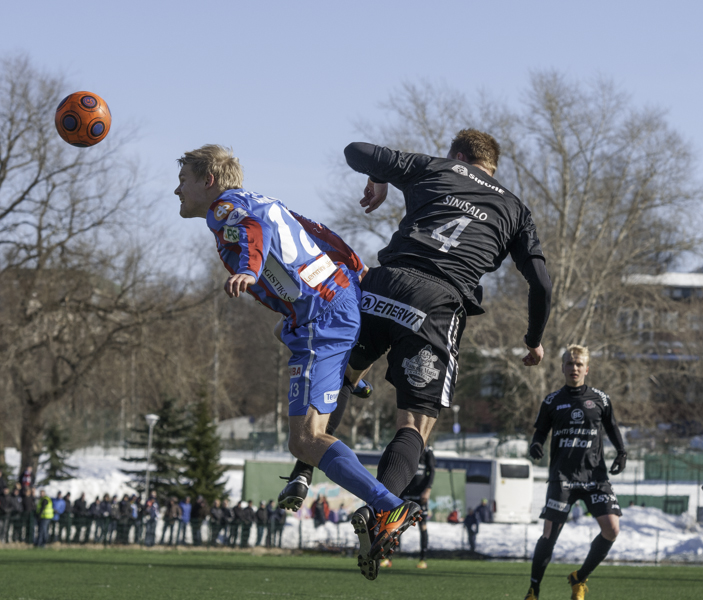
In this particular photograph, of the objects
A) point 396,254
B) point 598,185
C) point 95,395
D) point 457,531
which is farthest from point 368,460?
point 396,254

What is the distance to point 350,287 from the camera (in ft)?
15.3

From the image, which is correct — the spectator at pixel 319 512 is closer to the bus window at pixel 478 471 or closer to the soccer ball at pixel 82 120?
the bus window at pixel 478 471

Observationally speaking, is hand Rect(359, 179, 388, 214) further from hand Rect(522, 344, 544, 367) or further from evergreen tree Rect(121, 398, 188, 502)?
evergreen tree Rect(121, 398, 188, 502)

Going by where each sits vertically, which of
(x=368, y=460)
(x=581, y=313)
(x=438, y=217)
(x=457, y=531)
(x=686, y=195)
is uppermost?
(x=686, y=195)

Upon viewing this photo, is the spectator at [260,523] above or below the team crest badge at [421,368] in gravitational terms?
below

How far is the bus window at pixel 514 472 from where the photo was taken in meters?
34.0

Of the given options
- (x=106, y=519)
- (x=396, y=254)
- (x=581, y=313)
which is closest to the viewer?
(x=396, y=254)

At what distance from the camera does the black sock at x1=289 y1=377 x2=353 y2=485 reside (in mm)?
4848

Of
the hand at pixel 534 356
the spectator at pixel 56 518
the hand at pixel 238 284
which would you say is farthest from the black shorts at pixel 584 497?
the spectator at pixel 56 518

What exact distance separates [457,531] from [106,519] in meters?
10.8

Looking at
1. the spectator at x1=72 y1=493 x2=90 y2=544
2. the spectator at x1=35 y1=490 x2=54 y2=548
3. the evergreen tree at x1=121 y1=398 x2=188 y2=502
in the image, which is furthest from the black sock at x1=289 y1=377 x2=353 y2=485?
the evergreen tree at x1=121 y1=398 x2=188 y2=502

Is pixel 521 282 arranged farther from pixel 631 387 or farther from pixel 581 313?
pixel 631 387

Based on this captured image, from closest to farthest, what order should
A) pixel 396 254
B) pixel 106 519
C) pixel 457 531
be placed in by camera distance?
pixel 396 254
pixel 106 519
pixel 457 531

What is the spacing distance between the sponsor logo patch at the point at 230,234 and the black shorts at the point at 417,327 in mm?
819
